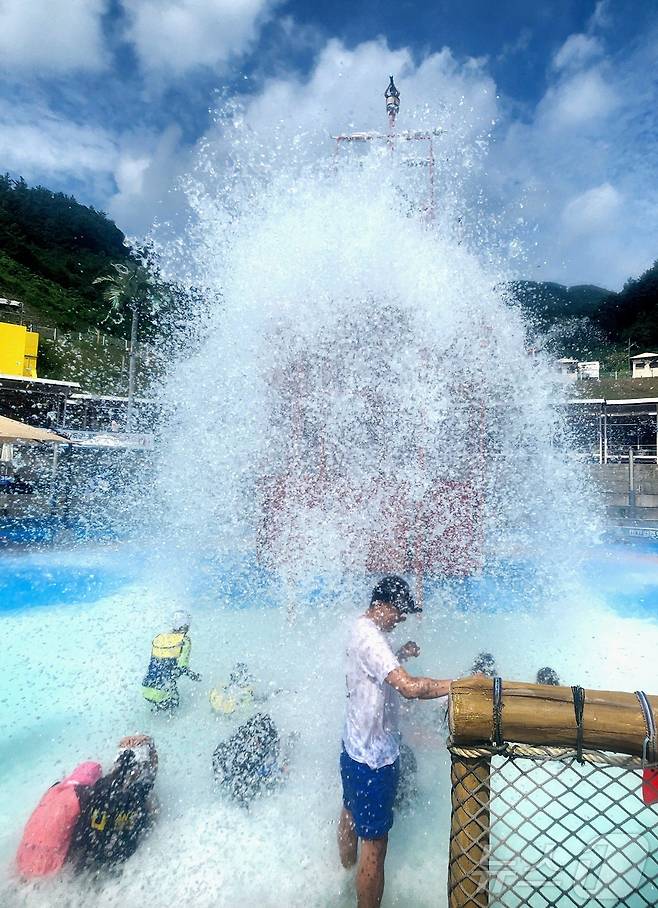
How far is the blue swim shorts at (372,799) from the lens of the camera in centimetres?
290

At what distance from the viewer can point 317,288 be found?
8.34 meters

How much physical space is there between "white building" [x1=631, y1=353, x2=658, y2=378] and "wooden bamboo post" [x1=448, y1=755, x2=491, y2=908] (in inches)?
1399

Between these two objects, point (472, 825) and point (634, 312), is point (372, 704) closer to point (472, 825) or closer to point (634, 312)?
point (472, 825)

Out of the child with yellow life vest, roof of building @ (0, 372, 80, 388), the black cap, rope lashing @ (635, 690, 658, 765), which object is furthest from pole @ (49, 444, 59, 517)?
rope lashing @ (635, 690, 658, 765)

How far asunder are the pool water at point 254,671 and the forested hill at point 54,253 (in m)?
39.2

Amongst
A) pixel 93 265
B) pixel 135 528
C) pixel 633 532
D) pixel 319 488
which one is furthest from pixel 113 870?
pixel 93 265

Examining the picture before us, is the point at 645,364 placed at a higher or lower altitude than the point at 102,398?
higher

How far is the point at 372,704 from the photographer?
2914 mm

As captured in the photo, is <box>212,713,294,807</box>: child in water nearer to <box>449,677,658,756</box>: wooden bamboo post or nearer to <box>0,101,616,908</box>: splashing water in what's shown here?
<box>0,101,616,908</box>: splashing water

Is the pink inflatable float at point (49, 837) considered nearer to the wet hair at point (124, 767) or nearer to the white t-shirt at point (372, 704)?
the wet hair at point (124, 767)

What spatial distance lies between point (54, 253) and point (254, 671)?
6392cm

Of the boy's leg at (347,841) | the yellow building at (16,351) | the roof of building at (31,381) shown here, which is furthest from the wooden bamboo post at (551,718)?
the yellow building at (16,351)

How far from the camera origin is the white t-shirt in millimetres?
2902

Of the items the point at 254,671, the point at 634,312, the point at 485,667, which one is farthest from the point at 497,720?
the point at 634,312
